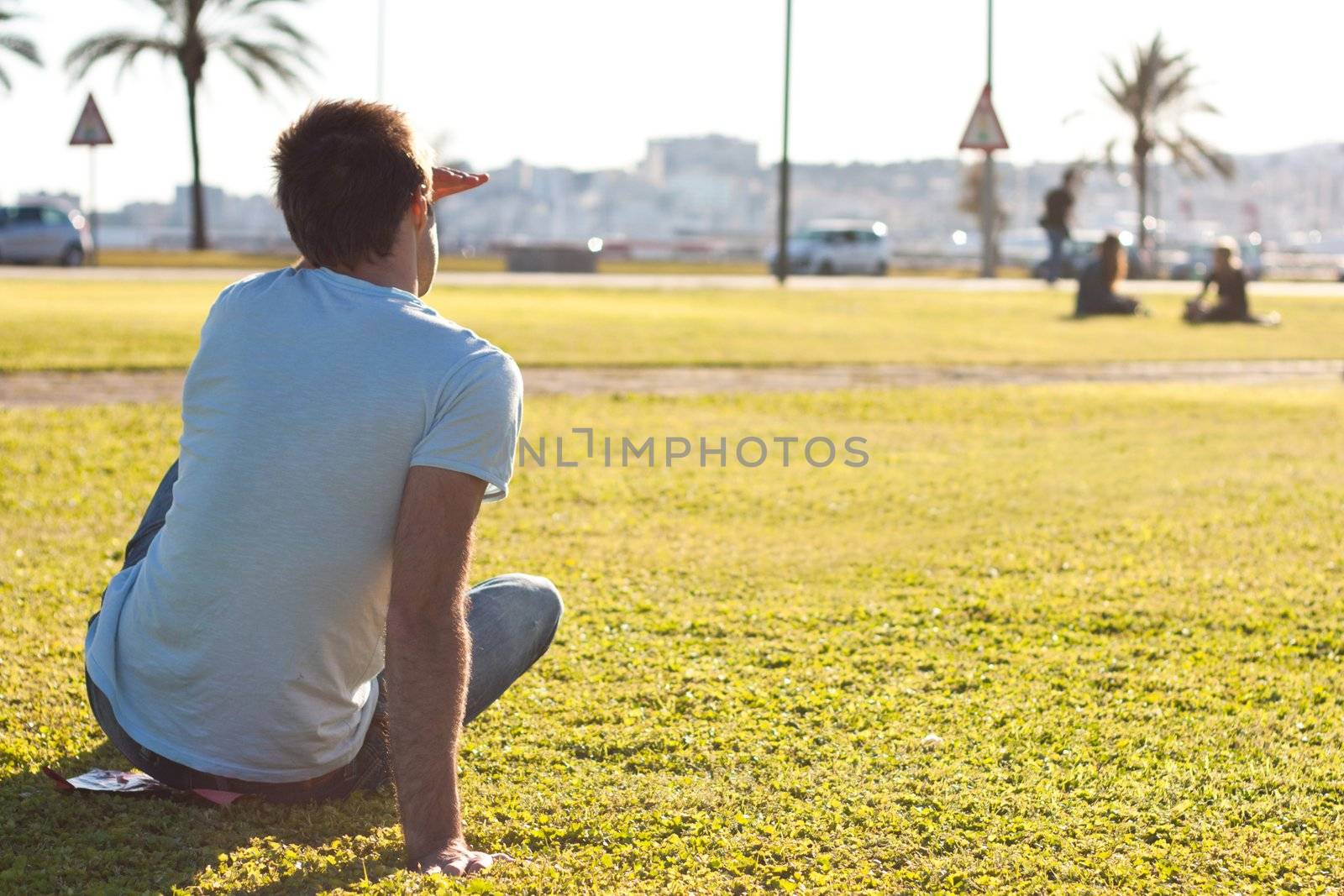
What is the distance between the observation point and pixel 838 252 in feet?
129

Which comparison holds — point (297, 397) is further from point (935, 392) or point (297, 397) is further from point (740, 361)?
point (740, 361)

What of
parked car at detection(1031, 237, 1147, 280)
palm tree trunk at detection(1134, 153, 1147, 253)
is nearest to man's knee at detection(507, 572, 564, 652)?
parked car at detection(1031, 237, 1147, 280)

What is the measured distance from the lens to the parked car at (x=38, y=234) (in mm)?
29875

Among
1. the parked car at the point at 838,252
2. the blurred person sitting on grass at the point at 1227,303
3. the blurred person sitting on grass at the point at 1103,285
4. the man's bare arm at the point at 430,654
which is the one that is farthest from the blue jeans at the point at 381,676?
the parked car at the point at 838,252

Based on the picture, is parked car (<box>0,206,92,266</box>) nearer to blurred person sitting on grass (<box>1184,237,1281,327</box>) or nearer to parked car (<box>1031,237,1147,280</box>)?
blurred person sitting on grass (<box>1184,237,1281,327</box>)

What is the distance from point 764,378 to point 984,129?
498 inches

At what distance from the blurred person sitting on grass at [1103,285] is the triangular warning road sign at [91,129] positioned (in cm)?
1323

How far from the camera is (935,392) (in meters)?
11.2

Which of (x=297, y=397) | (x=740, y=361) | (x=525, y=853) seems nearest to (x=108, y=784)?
(x=525, y=853)

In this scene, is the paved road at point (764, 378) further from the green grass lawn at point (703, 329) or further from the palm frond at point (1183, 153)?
the palm frond at point (1183, 153)

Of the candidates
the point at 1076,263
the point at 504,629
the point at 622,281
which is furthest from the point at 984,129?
the point at 504,629

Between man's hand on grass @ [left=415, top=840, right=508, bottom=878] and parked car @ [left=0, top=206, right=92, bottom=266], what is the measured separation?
30.1 m

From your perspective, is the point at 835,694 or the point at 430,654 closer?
the point at 430,654

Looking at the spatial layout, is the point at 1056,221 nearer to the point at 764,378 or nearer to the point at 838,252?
the point at 838,252
